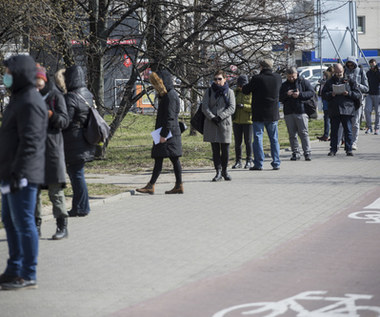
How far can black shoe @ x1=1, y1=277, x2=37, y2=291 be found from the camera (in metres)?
6.40

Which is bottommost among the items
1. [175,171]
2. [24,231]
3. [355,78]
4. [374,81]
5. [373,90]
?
[175,171]

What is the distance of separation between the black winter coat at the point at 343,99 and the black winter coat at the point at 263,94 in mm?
2437

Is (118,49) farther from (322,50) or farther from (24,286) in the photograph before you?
(24,286)

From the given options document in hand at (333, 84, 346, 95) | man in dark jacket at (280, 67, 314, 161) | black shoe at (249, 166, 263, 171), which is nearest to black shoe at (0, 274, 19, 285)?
black shoe at (249, 166, 263, 171)

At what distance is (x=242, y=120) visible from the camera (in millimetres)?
15273

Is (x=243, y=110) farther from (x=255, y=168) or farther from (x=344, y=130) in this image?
(x=344, y=130)

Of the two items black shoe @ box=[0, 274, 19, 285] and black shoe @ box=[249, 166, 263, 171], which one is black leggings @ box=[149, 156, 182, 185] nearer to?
black shoe @ box=[249, 166, 263, 171]


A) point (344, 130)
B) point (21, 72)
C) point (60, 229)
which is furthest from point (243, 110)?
point (21, 72)

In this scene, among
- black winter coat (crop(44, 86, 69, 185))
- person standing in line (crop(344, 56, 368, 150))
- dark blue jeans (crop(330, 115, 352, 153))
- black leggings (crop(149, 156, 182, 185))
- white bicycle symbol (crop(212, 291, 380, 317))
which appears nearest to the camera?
white bicycle symbol (crop(212, 291, 380, 317))

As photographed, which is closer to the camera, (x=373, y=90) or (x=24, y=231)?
(x=24, y=231)

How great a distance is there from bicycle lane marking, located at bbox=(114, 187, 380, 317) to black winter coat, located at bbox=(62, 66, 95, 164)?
8.98 feet

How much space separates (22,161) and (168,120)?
5.36 m

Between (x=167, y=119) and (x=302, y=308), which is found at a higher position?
(x=167, y=119)

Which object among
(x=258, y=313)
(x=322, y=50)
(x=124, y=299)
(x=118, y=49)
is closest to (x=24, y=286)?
(x=124, y=299)
